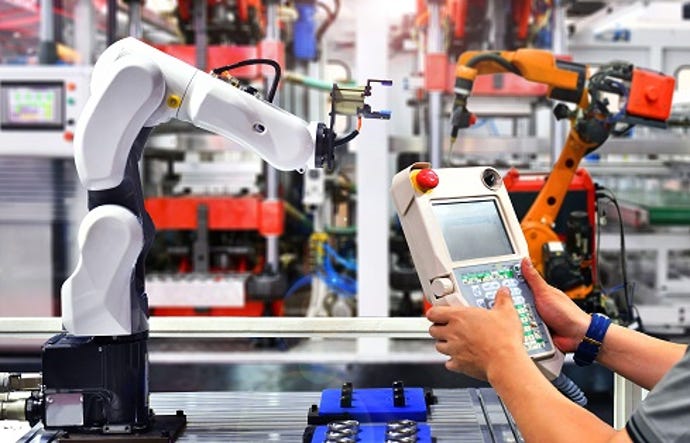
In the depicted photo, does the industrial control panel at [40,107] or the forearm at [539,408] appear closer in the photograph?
the forearm at [539,408]

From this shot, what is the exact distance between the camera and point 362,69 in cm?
441

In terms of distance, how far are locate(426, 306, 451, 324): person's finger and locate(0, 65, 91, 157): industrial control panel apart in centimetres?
373

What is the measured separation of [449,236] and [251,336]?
0.70 metres

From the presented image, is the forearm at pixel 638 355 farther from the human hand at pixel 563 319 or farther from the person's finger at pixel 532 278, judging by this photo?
the person's finger at pixel 532 278

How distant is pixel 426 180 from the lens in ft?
4.53

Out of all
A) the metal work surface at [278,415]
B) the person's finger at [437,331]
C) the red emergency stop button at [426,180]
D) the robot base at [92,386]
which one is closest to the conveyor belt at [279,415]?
the metal work surface at [278,415]

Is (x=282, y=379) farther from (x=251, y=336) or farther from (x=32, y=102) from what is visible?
(x=251, y=336)

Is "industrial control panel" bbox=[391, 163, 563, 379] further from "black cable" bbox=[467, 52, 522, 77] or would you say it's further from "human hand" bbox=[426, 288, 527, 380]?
"black cable" bbox=[467, 52, 522, 77]

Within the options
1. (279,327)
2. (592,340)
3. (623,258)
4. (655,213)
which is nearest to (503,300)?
(592,340)

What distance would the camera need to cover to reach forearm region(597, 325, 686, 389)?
1.51 metres

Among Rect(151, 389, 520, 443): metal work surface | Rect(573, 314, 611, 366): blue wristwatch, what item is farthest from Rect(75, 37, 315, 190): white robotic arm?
Rect(573, 314, 611, 366): blue wristwatch

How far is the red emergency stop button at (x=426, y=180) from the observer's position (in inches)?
54.4

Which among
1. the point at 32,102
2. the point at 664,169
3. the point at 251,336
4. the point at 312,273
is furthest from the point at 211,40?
the point at 251,336

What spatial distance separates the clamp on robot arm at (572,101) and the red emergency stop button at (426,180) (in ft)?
6.91
